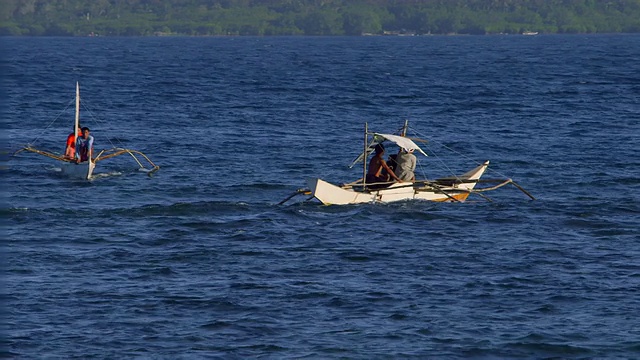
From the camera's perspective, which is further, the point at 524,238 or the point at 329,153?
the point at 329,153

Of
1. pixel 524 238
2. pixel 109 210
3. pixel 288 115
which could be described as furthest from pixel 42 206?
pixel 288 115

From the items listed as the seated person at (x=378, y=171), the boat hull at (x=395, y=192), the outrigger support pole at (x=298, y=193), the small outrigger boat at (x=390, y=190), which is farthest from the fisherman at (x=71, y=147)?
the seated person at (x=378, y=171)

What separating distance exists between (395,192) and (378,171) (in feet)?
2.85

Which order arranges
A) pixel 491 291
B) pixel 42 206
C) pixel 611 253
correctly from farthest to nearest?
1. pixel 42 206
2. pixel 611 253
3. pixel 491 291

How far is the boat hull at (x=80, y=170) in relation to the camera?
3462 cm

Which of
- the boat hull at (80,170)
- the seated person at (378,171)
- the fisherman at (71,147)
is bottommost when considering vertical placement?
the boat hull at (80,170)

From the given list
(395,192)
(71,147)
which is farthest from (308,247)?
(71,147)

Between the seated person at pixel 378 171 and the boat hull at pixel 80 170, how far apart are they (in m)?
10.8

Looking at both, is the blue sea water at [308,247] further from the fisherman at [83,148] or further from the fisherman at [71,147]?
the fisherman at [71,147]

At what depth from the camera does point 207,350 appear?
16.1 m

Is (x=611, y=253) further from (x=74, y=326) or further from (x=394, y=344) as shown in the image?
(x=74, y=326)

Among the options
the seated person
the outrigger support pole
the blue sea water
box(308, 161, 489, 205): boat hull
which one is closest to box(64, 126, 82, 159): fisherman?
the blue sea water

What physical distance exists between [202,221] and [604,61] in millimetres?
102991

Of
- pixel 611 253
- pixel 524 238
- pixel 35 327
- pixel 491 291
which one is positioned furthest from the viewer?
pixel 524 238
